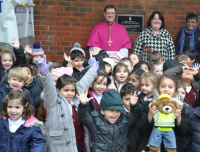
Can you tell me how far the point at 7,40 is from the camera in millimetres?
7859

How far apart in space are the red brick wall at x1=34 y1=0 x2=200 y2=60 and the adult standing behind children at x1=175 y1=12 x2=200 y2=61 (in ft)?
2.49

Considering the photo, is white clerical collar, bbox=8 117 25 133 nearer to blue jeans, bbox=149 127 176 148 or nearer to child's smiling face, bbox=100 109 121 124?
child's smiling face, bbox=100 109 121 124

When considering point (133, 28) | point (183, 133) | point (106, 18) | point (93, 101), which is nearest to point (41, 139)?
point (93, 101)

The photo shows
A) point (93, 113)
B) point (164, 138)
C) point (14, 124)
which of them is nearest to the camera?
point (14, 124)

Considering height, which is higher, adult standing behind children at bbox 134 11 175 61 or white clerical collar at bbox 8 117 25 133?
adult standing behind children at bbox 134 11 175 61

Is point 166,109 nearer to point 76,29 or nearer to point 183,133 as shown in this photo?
point 183,133

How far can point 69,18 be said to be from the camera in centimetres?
901

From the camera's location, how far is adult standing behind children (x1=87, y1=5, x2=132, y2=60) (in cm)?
872

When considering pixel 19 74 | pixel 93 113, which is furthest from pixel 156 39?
pixel 93 113

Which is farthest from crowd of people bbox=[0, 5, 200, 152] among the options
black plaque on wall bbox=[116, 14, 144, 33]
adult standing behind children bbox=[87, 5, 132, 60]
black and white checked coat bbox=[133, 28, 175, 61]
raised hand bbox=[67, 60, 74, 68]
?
black plaque on wall bbox=[116, 14, 144, 33]

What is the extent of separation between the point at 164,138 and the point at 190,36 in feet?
14.9

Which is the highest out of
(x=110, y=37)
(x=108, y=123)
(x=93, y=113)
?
(x=110, y=37)

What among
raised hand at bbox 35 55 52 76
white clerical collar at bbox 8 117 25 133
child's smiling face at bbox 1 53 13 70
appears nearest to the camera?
raised hand at bbox 35 55 52 76

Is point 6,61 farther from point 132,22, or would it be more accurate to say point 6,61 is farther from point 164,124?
point 132,22
